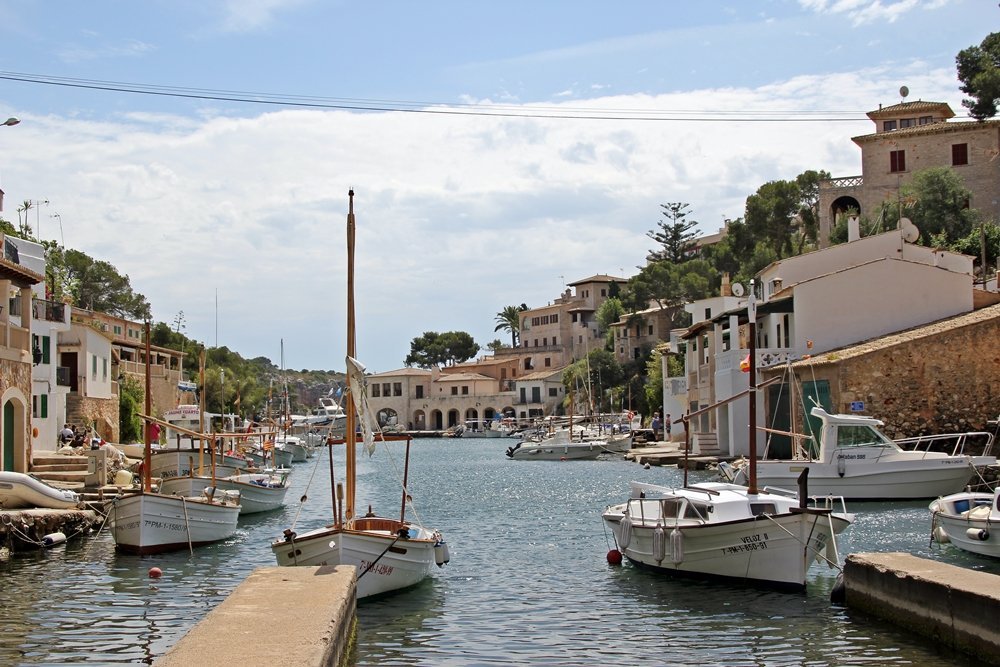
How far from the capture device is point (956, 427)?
39438 millimetres

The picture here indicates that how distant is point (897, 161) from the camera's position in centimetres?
7894

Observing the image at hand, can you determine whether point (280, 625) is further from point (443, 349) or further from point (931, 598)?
point (443, 349)

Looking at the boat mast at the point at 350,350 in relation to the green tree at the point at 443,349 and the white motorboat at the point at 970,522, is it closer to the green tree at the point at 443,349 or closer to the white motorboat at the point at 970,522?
the white motorboat at the point at 970,522

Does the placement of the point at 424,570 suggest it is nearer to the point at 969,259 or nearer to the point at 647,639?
the point at 647,639

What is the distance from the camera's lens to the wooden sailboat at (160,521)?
26188 mm

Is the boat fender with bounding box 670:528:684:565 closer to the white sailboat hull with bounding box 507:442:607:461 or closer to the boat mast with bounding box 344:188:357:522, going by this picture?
the boat mast with bounding box 344:188:357:522

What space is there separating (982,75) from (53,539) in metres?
65.8

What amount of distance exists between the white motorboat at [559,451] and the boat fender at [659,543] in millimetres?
53485

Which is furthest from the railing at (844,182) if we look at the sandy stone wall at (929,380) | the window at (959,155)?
the sandy stone wall at (929,380)

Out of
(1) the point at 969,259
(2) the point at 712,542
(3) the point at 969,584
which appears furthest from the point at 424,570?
(1) the point at 969,259

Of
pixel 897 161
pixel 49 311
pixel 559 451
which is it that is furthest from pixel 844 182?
pixel 49 311

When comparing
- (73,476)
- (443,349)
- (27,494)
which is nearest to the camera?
(27,494)

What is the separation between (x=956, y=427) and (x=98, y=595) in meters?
29.6

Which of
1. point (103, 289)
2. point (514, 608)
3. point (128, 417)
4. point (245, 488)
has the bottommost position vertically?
point (514, 608)
